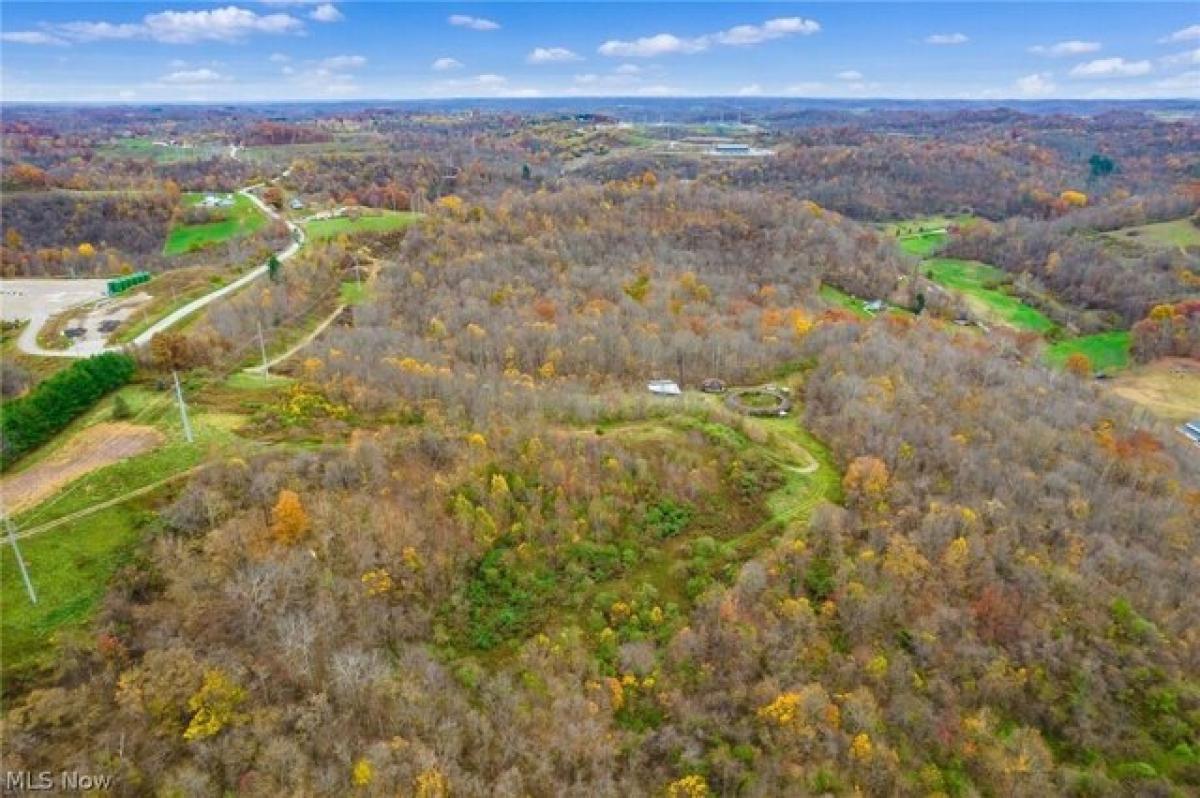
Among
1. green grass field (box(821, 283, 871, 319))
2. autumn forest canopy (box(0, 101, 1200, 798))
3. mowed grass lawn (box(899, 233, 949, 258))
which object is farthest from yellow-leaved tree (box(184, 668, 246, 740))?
mowed grass lawn (box(899, 233, 949, 258))

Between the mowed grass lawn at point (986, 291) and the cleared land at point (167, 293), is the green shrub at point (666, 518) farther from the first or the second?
the mowed grass lawn at point (986, 291)

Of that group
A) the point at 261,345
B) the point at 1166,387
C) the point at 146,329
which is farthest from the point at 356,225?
the point at 1166,387

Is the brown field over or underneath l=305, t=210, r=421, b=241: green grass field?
underneath

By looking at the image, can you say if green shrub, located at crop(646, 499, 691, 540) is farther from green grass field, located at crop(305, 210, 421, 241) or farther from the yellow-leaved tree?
green grass field, located at crop(305, 210, 421, 241)

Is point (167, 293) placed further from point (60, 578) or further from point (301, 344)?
point (60, 578)

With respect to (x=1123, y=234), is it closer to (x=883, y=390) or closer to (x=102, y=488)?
(x=883, y=390)

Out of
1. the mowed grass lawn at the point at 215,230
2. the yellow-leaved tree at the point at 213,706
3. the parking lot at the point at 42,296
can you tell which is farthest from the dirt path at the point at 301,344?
the mowed grass lawn at the point at 215,230

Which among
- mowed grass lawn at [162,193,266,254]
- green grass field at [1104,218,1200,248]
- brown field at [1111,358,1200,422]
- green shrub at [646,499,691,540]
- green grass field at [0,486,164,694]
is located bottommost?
brown field at [1111,358,1200,422]

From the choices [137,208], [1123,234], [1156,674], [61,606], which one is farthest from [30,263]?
[1123,234]
